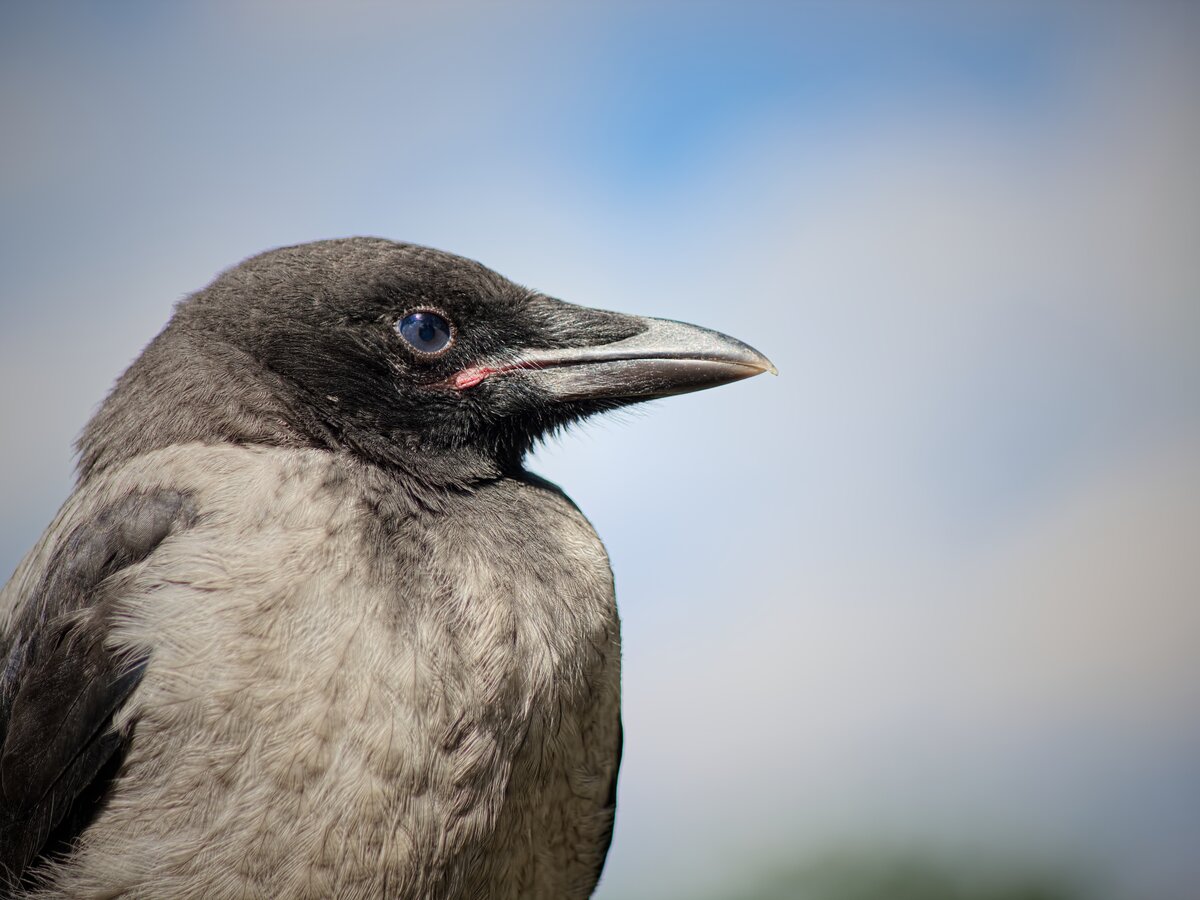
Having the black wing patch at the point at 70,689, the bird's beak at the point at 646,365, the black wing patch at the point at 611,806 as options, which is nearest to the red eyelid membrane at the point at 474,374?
the bird's beak at the point at 646,365

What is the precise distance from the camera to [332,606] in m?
2.71

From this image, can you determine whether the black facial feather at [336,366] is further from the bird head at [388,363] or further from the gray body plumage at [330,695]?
the gray body plumage at [330,695]

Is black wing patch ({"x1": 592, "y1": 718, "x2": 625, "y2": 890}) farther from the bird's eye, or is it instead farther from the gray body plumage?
the bird's eye

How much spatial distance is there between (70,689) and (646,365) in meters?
1.87

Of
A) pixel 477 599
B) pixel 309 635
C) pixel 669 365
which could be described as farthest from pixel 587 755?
pixel 669 365

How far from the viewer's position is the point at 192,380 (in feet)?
10.6

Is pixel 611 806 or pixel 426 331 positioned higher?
pixel 426 331

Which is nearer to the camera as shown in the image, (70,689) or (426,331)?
(70,689)

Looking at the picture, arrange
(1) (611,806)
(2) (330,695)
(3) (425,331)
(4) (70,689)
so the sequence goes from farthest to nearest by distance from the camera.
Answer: (1) (611,806) < (3) (425,331) < (4) (70,689) < (2) (330,695)

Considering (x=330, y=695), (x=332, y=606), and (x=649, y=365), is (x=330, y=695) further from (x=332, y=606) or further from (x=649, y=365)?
(x=649, y=365)

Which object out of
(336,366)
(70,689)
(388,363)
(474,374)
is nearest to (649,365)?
(474,374)

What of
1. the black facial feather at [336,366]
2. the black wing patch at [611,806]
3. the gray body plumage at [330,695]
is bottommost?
the black wing patch at [611,806]

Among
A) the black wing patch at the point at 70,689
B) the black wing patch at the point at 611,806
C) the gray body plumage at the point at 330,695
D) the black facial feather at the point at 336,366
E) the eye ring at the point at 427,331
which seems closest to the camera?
the gray body plumage at the point at 330,695

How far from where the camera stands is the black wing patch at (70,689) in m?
2.76
